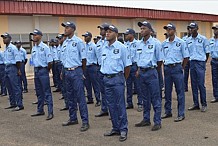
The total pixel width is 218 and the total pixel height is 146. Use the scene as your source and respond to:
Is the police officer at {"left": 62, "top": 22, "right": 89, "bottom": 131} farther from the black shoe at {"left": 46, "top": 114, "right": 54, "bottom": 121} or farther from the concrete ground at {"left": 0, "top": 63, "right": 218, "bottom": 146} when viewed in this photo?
the black shoe at {"left": 46, "top": 114, "right": 54, "bottom": 121}

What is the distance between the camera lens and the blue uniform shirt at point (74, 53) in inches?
268

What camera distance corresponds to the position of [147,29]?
21.4ft

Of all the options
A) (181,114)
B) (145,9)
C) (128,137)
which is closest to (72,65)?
(128,137)

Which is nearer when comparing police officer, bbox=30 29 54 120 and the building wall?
police officer, bbox=30 29 54 120

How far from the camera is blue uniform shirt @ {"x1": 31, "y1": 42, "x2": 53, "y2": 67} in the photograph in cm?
800

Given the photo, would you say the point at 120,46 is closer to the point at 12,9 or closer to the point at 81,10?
the point at 12,9

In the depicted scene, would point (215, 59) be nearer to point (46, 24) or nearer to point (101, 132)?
point (101, 132)

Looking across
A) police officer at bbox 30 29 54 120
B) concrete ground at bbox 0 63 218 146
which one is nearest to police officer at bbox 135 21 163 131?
concrete ground at bbox 0 63 218 146

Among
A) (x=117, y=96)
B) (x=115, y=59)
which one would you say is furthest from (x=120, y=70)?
(x=117, y=96)

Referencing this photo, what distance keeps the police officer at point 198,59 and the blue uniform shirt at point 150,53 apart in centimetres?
183

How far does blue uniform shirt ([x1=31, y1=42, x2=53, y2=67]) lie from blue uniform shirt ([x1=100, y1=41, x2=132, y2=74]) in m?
2.48

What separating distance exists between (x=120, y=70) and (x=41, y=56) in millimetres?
2814

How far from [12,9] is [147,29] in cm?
1450

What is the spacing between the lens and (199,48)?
808cm
